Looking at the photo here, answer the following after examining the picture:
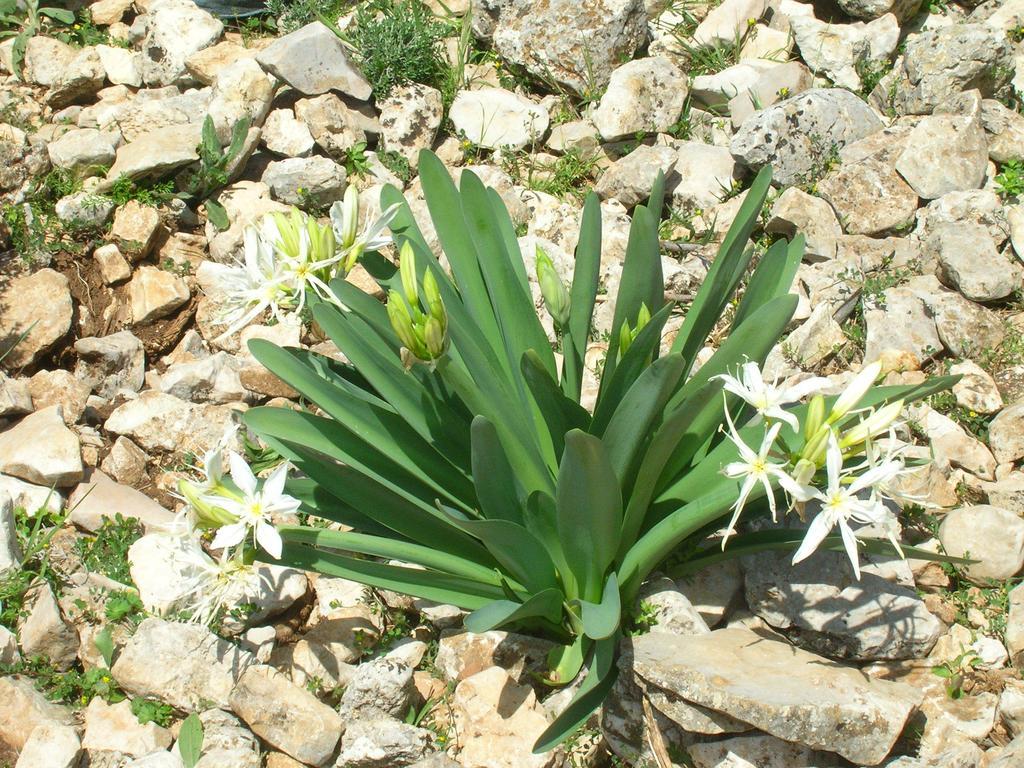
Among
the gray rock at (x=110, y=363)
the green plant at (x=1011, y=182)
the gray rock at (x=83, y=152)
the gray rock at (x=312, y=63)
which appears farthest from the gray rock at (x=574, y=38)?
the gray rock at (x=110, y=363)

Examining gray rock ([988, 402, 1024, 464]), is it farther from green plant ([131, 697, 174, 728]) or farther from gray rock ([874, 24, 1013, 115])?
green plant ([131, 697, 174, 728])

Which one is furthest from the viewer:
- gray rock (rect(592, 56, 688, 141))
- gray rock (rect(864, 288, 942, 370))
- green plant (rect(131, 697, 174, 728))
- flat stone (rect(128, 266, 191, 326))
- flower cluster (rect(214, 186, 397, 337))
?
gray rock (rect(592, 56, 688, 141))

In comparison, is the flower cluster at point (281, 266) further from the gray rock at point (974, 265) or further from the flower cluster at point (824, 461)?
the gray rock at point (974, 265)

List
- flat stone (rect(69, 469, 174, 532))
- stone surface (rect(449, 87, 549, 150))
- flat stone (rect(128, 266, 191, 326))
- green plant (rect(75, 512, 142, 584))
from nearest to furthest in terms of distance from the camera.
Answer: green plant (rect(75, 512, 142, 584)), flat stone (rect(69, 469, 174, 532)), flat stone (rect(128, 266, 191, 326)), stone surface (rect(449, 87, 549, 150))

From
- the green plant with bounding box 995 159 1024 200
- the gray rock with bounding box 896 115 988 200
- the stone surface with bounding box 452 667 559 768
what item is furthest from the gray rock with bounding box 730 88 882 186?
the stone surface with bounding box 452 667 559 768

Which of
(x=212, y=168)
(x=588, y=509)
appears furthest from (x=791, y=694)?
(x=212, y=168)

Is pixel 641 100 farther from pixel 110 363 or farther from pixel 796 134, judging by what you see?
pixel 110 363

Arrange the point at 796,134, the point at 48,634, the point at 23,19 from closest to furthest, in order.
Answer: the point at 48,634 → the point at 796,134 → the point at 23,19
